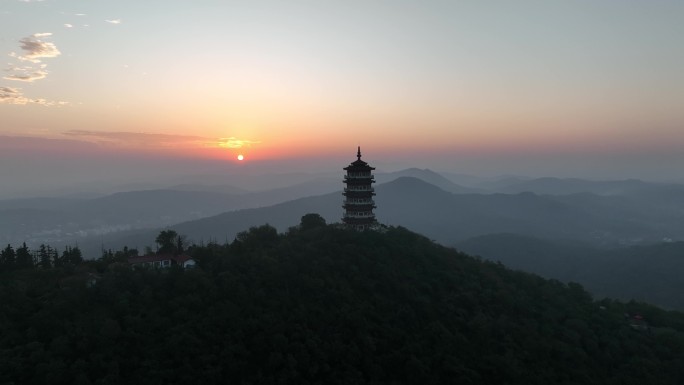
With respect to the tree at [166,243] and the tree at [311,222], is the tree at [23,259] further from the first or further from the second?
the tree at [311,222]

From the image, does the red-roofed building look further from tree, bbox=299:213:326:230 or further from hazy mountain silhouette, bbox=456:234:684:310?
hazy mountain silhouette, bbox=456:234:684:310

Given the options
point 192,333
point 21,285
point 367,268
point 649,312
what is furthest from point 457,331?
point 21,285

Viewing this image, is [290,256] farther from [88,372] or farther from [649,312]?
[649,312]

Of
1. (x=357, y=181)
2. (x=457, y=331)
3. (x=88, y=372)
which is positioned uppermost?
(x=357, y=181)

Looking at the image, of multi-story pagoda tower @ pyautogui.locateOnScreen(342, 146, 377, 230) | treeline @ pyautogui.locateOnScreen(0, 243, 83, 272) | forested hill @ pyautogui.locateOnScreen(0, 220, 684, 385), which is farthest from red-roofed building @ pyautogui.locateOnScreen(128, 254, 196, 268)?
multi-story pagoda tower @ pyautogui.locateOnScreen(342, 146, 377, 230)

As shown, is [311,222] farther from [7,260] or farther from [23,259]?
[7,260]

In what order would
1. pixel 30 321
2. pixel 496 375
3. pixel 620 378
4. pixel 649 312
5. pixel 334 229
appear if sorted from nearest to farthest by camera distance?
pixel 30 321 → pixel 496 375 → pixel 620 378 → pixel 334 229 → pixel 649 312
